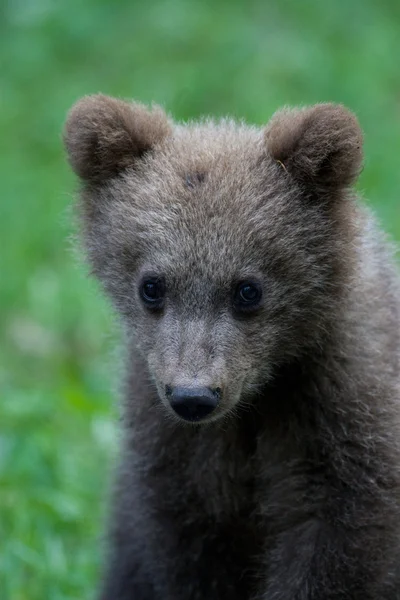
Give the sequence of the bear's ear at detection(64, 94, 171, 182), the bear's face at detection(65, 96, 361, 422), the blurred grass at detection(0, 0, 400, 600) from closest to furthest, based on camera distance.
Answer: the bear's face at detection(65, 96, 361, 422), the bear's ear at detection(64, 94, 171, 182), the blurred grass at detection(0, 0, 400, 600)

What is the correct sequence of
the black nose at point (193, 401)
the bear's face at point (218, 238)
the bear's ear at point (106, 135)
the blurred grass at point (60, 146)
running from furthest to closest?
the blurred grass at point (60, 146) < the bear's ear at point (106, 135) < the bear's face at point (218, 238) < the black nose at point (193, 401)

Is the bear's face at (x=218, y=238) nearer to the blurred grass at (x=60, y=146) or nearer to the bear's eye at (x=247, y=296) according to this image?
the bear's eye at (x=247, y=296)

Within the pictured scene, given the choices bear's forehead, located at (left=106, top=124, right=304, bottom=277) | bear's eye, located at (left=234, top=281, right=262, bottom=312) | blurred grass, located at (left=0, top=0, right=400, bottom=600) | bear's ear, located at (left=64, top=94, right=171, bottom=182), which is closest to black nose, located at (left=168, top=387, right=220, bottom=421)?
bear's eye, located at (left=234, top=281, right=262, bottom=312)

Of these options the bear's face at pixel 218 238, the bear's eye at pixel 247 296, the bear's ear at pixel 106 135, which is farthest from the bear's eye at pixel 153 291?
the bear's ear at pixel 106 135

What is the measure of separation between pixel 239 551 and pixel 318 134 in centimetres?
202

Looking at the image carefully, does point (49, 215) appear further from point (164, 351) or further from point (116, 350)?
point (164, 351)

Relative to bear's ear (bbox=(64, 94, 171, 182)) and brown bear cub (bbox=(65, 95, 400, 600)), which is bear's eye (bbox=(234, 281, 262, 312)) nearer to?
brown bear cub (bbox=(65, 95, 400, 600))

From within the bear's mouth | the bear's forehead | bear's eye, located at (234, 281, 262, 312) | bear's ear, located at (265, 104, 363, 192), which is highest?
bear's ear, located at (265, 104, 363, 192)

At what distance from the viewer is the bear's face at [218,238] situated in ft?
19.2

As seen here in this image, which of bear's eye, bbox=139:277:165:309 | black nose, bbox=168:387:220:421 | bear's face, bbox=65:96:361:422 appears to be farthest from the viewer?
bear's eye, bbox=139:277:165:309

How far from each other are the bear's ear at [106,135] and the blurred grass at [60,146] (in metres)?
0.47

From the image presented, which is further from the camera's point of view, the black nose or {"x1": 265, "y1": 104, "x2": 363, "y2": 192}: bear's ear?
{"x1": 265, "y1": 104, "x2": 363, "y2": 192}: bear's ear

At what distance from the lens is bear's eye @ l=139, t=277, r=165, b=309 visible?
19.6 ft

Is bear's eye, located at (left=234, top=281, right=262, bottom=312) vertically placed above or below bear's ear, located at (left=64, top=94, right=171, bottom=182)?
below
